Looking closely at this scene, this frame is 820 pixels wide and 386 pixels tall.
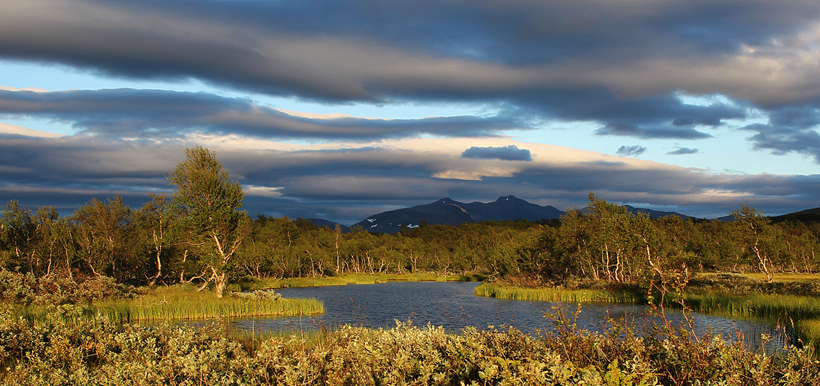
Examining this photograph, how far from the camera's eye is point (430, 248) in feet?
481

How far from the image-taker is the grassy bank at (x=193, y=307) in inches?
1191

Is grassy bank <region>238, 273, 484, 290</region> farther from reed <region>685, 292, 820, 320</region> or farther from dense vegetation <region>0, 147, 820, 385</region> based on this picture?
reed <region>685, 292, 820, 320</region>

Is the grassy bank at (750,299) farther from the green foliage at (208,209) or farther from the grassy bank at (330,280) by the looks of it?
the grassy bank at (330,280)

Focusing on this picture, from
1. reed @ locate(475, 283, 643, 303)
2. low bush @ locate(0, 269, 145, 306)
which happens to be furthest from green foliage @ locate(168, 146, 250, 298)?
reed @ locate(475, 283, 643, 303)

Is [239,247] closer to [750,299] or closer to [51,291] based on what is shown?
[51,291]

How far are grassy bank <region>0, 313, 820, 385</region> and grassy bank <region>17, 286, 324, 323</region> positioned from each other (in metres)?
17.5

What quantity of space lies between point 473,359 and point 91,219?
59.3 m

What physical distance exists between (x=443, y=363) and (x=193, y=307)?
29.8m

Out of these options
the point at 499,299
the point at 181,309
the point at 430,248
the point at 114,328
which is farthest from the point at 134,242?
the point at 430,248

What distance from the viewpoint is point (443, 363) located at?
28.1 ft

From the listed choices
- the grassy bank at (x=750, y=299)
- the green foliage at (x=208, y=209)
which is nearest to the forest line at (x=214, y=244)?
the green foliage at (x=208, y=209)

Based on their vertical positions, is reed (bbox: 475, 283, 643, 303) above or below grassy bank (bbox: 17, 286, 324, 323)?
below

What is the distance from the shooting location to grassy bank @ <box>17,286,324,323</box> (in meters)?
A: 30.3

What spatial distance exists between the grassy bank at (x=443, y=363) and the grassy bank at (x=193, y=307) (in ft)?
57.4
